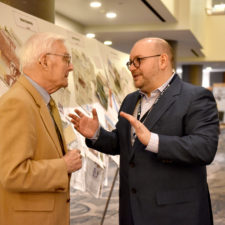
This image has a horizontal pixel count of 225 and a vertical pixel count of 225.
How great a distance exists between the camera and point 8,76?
2418 millimetres

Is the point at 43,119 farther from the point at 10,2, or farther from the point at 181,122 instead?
the point at 10,2

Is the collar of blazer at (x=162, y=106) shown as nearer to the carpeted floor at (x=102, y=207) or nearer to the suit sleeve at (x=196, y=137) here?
the suit sleeve at (x=196, y=137)

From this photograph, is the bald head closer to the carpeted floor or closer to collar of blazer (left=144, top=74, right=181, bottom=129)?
collar of blazer (left=144, top=74, right=181, bottom=129)

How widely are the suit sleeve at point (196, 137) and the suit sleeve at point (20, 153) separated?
68 cm

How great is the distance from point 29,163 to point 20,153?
0.25ft

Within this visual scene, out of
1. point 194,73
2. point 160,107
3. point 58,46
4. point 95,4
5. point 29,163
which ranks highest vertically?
point 95,4

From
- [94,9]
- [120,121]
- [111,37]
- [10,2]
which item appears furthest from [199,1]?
[120,121]

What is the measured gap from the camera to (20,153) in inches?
69.1

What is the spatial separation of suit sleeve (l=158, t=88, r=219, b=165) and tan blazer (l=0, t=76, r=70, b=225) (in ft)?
2.02

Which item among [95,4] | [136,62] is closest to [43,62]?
[136,62]

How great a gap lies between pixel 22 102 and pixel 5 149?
24cm

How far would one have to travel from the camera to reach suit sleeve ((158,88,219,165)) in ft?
7.03

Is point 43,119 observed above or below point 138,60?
below

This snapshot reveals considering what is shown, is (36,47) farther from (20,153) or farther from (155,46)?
(155,46)
